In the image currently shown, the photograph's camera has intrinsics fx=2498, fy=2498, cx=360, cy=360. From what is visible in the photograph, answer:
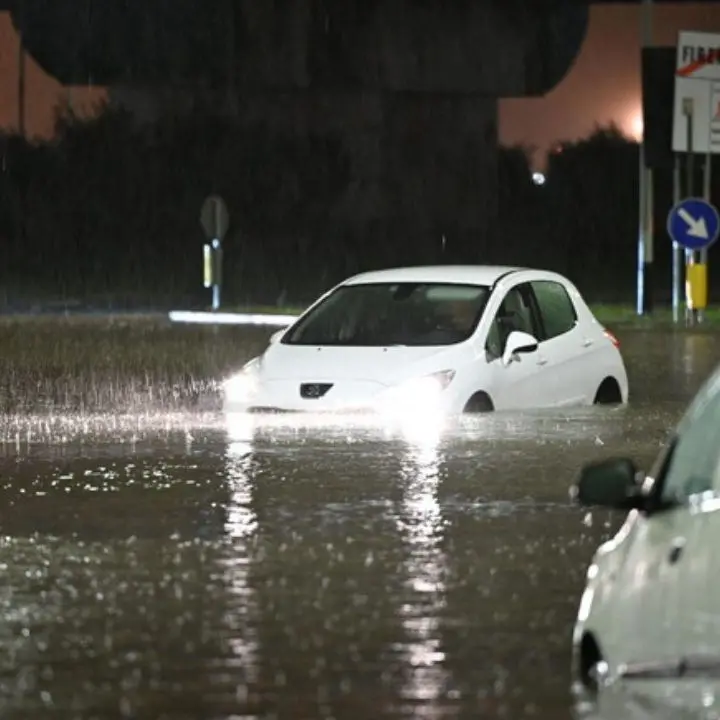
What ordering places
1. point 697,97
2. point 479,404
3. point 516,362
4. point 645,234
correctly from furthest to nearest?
point 645,234
point 697,97
point 516,362
point 479,404

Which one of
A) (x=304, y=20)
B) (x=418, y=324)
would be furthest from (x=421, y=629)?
(x=304, y=20)

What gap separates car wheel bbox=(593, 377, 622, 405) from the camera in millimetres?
20359

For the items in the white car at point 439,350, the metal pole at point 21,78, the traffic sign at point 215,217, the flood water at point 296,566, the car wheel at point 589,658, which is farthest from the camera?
the metal pole at point 21,78

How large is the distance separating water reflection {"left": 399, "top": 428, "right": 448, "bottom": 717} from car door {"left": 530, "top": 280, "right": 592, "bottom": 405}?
265cm

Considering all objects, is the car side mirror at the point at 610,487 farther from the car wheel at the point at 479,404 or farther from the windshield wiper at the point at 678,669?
the car wheel at the point at 479,404

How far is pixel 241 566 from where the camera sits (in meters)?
11.6

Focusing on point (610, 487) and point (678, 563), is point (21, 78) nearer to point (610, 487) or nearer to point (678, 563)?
point (610, 487)

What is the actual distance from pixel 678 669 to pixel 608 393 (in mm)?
13656

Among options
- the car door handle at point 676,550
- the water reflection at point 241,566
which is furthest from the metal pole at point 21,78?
the car door handle at point 676,550

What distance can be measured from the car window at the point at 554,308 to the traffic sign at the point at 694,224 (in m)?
18.6

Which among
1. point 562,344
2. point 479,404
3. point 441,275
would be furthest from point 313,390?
point 562,344

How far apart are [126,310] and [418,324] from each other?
31.3 m

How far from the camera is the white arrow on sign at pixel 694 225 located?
3869 cm

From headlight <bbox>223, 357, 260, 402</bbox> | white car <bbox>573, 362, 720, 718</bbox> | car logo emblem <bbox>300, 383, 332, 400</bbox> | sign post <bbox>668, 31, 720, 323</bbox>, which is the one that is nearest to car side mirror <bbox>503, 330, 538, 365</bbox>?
car logo emblem <bbox>300, 383, 332, 400</bbox>
